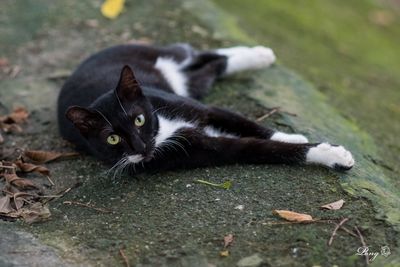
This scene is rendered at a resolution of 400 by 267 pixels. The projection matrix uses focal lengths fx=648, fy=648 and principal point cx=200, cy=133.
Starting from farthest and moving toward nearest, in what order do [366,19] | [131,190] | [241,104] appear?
1. [366,19]
2. [241,104]
3. [131,190]

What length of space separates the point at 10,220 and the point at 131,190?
65 cm

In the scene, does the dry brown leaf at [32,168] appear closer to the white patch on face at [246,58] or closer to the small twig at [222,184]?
the small twig at [222,184]

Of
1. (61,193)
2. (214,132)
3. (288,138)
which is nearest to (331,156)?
(288,138)

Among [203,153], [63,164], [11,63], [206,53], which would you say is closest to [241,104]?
[206,53]

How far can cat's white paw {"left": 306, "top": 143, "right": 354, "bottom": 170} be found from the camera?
3.46m

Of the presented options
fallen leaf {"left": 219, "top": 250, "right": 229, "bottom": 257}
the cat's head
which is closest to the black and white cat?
the cat's head

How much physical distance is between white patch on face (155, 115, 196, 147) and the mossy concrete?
21 cm

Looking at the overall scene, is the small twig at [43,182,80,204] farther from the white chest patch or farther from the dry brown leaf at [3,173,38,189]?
the white chest patch

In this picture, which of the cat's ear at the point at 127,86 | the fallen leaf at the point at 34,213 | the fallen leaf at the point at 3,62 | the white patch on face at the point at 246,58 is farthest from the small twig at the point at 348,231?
the fallen leaf at the point at 3,62

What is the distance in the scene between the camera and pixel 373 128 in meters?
5.02

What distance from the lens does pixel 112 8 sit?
6379 mm

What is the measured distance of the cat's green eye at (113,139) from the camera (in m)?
3.51

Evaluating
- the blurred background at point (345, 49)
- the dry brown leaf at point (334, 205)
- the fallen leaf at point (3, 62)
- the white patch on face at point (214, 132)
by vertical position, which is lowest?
the blurred background at point (345, 49)

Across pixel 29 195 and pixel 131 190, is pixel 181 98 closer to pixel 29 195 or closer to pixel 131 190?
pixel 131 190
